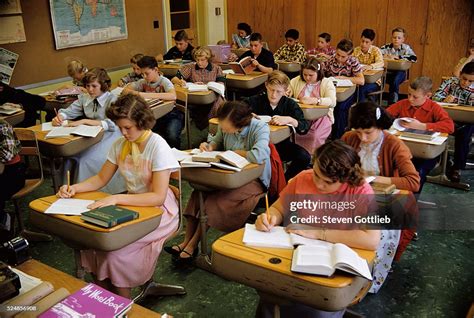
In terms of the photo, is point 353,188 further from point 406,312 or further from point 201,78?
point 201,78

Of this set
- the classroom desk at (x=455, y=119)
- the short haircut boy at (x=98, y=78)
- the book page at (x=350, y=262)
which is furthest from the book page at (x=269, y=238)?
the classroom desk at (x=455, y=119)

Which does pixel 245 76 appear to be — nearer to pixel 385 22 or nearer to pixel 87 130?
pixel 87 130

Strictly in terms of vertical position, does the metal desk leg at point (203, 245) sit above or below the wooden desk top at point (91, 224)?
below

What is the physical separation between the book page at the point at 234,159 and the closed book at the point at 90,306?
1.25 m

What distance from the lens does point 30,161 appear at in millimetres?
5324

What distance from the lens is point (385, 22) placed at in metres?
7.83

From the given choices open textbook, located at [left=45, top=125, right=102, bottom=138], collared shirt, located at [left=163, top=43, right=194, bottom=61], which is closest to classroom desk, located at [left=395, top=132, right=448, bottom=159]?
open textbook, located at [left=45, top=125, right=102, bottom=138]

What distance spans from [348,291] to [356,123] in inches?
52.5

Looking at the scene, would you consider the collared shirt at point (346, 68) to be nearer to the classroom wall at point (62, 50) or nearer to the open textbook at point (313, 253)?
the classroom wall at point (62, 50)

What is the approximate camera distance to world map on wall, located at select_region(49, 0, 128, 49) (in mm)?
6352


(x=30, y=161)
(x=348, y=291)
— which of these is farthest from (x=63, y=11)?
(x=348, y=291)

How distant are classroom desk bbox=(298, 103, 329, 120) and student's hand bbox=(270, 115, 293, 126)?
491 millimetres

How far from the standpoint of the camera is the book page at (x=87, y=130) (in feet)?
11.7

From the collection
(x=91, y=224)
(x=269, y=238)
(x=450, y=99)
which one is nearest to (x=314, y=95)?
(x=450, y=99)
